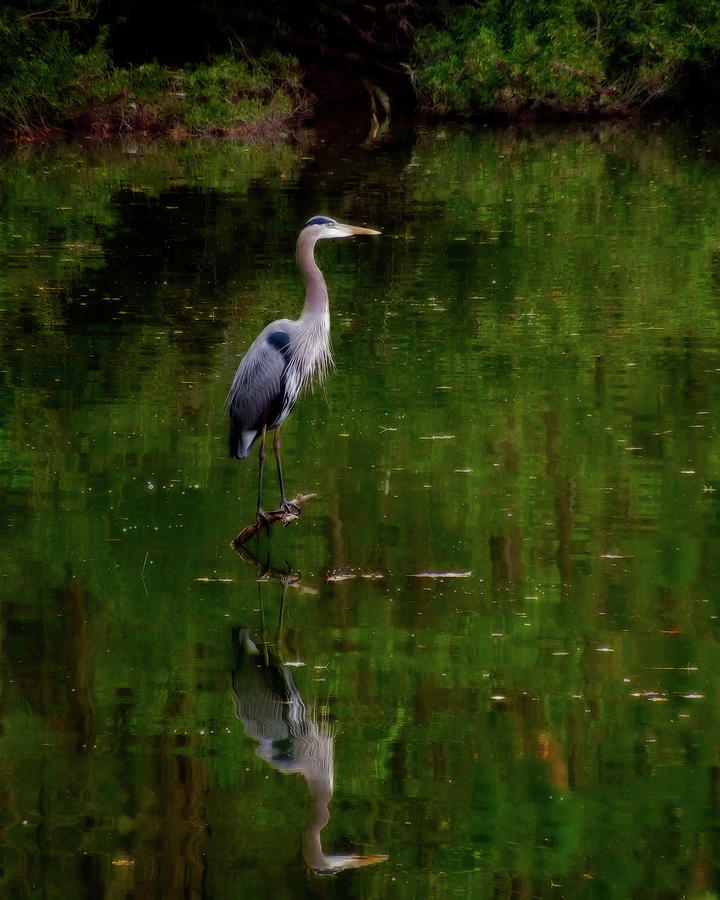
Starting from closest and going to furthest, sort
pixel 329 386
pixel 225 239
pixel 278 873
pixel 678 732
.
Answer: pixel 278 873, pixel 678 732, pixel 329 386, pixel 225 239

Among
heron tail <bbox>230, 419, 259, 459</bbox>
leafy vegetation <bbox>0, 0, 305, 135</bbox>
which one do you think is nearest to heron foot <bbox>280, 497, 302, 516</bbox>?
heron tail <bbox>230, 419, 259, 459</bbox>

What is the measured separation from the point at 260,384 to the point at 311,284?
2.17 feet

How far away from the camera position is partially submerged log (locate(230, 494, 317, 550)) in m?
7.48

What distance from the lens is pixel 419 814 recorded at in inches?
202

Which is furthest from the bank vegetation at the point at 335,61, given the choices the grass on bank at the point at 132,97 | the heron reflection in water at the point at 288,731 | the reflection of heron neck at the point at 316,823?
the reflection of heron neck at the point at 316,823

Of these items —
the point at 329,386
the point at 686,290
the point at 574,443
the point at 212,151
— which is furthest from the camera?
the point at 212,151

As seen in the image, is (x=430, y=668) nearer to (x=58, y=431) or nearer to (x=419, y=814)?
(x=419, y=814)

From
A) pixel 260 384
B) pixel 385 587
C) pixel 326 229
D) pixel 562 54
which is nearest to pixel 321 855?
pixel 385 587

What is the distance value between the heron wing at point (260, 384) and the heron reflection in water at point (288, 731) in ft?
5.51

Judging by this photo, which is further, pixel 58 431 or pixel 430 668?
pixel 58 431

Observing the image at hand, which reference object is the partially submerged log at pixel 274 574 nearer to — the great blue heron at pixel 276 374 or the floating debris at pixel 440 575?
the great blue heron at pixel 276 374

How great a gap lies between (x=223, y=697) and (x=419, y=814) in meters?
1.12

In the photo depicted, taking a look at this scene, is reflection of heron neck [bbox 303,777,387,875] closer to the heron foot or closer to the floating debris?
the floating debris

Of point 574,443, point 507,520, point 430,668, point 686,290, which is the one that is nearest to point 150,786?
point 430,668
